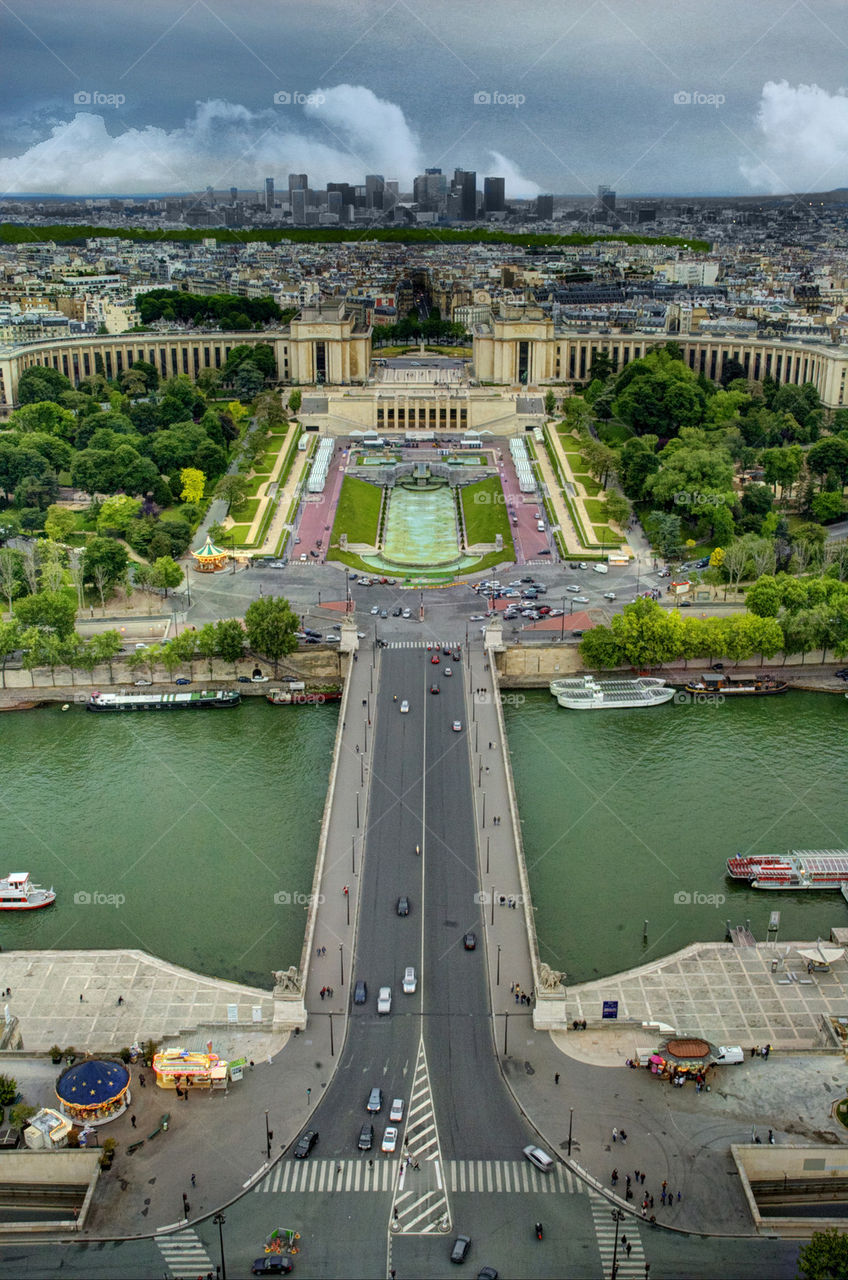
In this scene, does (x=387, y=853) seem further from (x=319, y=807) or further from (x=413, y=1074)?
(x=413, y=1074)

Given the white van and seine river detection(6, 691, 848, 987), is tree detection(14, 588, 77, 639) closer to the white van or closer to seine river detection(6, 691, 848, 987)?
seine river detection(6, 691, 848, 987)

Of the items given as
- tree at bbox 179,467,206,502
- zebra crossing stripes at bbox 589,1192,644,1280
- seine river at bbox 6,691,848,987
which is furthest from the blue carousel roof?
tree at bbox 179,467,206,502

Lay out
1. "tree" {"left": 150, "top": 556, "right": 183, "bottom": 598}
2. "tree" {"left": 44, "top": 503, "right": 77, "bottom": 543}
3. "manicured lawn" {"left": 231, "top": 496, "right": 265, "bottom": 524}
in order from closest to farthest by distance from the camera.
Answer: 1. "tree" {"left": 150, "top": 556, "right": 183, "bottom": 598}
2. "tree" {"left": 44, "top": 503, "right": 77, "bottom": 543}
3. "manicured lawn" {"left": 231, "top": 496, "right": 265, "bottom": 524}

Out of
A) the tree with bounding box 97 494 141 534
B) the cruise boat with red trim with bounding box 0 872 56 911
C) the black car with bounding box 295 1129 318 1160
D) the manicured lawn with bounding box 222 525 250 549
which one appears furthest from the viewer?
the tree with bounding box 97 494 141 534

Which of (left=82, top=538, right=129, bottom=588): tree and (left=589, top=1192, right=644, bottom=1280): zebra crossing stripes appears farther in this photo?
(left=82, top=538, right=129, bottom=588): tree

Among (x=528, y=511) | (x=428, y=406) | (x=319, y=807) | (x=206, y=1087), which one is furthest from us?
(x=428, y=406)

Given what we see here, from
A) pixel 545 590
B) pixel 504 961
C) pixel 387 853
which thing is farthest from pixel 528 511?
pixel 504 961
